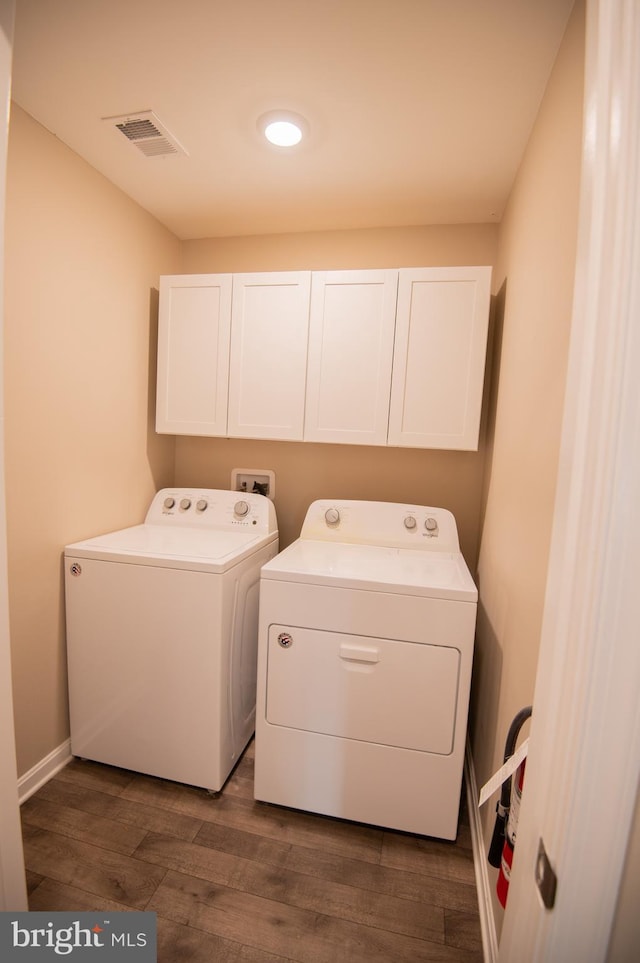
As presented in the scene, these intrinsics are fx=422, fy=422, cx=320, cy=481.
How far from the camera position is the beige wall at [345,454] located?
6.73 ft

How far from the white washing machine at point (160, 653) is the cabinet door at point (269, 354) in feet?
1.96

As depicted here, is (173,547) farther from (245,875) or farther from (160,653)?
(245,875)

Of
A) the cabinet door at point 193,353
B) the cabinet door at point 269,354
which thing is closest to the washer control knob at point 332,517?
the cabinet door at point 269,354

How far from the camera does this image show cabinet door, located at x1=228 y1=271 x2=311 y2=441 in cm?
191

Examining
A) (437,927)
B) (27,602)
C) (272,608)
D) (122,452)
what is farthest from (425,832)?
(122,452)

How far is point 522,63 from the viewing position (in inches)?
45.9

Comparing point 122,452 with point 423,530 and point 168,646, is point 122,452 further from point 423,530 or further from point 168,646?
point 423,530

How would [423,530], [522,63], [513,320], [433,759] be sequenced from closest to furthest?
[522,63]
[433,759]
[513,320]
[423,530]

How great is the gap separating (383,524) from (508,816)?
3.92 ft

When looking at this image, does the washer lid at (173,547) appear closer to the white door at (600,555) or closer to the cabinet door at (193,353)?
the cabinet door at (193,353)

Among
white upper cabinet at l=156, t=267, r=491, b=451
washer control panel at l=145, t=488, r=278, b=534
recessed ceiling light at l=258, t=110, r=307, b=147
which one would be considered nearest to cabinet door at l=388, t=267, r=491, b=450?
white upper cabinet at l=156, t=267, r=491, b=451

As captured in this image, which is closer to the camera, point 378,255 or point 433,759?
point 433,759

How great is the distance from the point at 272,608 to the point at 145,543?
644 mm

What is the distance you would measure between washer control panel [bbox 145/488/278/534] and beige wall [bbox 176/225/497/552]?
0.24m
